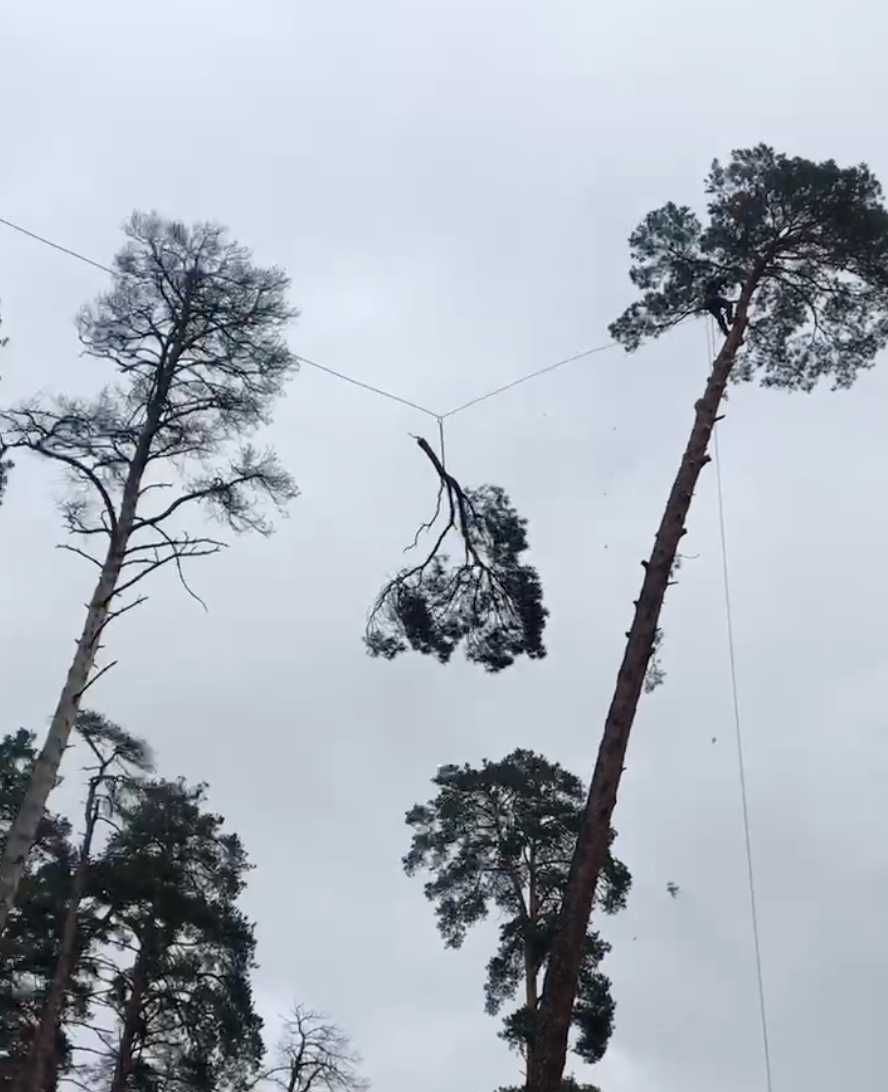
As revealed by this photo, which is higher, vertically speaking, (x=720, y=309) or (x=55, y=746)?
(x=720, y=309)

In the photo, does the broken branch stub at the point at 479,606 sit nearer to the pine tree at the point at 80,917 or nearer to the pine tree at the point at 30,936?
the pine tree at the point at 80,917

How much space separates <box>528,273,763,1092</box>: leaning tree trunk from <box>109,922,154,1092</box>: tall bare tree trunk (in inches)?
593

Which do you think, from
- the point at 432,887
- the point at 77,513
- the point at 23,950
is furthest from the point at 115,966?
the point at 77,513

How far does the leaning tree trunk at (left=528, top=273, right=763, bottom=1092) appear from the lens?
10000 mm

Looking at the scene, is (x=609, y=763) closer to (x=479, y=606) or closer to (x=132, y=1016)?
(x=479, y=606)

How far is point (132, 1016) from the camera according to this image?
24281mm

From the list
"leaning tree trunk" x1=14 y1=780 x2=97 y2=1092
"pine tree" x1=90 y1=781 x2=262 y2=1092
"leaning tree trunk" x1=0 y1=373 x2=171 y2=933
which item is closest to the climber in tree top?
"leaning tree trunk" x1=0 y1=373 x2=171 y2=933

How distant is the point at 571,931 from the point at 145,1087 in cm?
1671

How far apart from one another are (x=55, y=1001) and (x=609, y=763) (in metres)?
13.4

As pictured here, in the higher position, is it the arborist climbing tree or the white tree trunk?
the arborist climbing tree

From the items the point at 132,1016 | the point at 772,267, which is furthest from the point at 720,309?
the point at 132,1016

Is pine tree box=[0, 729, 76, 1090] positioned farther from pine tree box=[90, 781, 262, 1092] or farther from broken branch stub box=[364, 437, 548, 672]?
broken branch stub box=[364, 437, 548, 672]

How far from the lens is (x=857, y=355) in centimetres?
1511

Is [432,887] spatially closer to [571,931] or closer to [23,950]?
[23,950]
